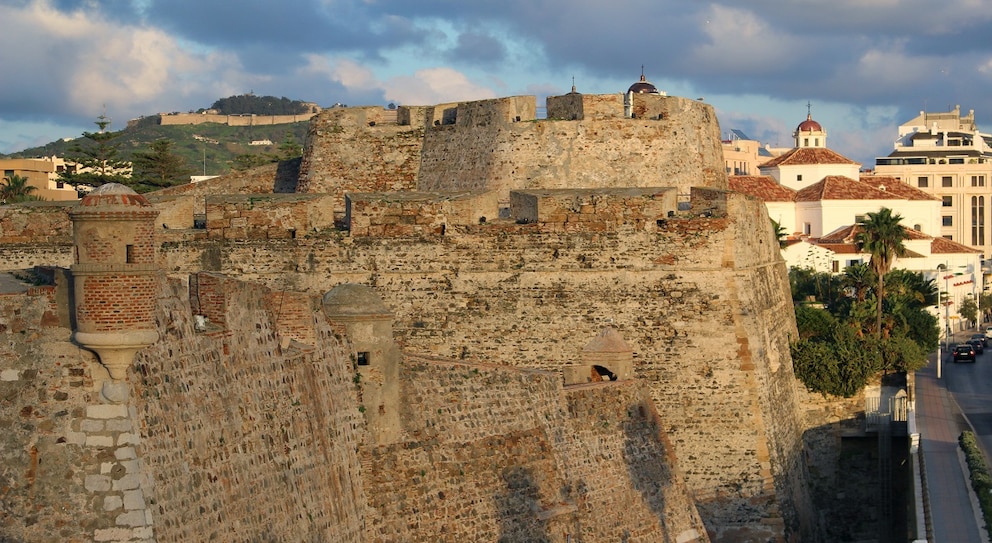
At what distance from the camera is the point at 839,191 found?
84.9 m

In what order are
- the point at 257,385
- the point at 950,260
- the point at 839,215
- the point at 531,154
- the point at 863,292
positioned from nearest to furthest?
1. the point at 257,385
2. the point at 531,154
3. the point at 863,292
4. the point at 839,215
5. the point at 950,260

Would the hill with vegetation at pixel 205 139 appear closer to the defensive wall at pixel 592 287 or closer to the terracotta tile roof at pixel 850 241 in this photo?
the terracotta tile roof at pixel 850 241

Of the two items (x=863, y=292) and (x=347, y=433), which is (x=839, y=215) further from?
(x=347, y=433)

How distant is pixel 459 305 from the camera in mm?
27859

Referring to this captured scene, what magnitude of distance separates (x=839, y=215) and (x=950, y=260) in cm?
1110

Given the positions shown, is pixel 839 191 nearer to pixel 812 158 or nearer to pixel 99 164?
pixel 812 158

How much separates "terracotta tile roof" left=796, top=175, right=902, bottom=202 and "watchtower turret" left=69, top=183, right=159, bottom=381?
72247 mm

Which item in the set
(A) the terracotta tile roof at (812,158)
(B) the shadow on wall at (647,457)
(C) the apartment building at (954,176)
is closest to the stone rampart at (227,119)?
(C) the apartment building at (954,176)

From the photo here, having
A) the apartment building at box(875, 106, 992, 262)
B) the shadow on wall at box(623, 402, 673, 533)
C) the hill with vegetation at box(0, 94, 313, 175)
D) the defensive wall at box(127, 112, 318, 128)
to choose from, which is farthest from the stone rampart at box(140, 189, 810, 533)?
the defensive wall at box(127, 112, 318, 128)

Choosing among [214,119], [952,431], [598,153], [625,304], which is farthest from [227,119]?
[625,304]

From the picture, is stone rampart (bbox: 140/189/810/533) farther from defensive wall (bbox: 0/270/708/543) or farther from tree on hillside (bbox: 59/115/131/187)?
tree on hillside (bbox: 59/115/131/187)

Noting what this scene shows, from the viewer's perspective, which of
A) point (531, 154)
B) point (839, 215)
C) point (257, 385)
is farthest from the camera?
point (839, 215)

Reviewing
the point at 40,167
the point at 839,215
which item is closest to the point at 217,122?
the point at 40,167

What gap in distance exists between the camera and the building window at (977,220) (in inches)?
5482
